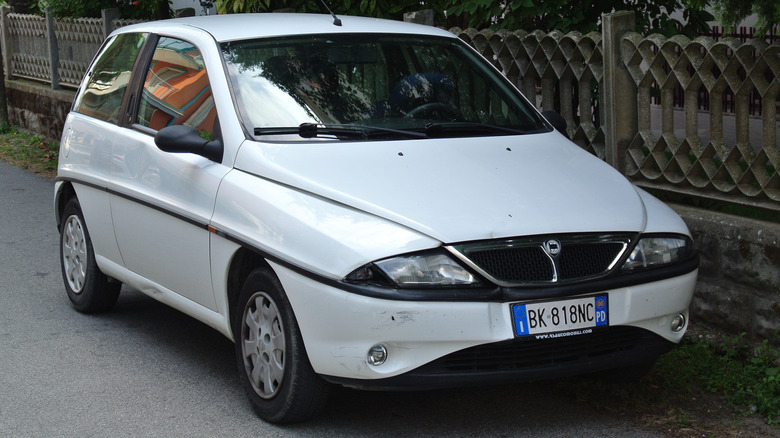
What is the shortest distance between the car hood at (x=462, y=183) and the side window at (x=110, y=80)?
5.66 feet

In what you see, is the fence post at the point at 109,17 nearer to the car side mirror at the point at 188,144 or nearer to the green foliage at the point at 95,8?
the green foliage at the point at 95,8

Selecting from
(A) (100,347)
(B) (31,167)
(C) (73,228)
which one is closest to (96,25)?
(B) (31,167)

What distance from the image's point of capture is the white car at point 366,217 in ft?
13.8

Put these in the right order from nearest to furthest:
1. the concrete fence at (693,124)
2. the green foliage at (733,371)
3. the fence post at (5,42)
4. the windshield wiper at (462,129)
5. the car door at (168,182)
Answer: the green foliage at (733,371) → the car door at (168,182) → the windshield wiper at (462,129) → the concrete fence at (693,124) → the fence post at (5,42)

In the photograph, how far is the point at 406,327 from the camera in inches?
164

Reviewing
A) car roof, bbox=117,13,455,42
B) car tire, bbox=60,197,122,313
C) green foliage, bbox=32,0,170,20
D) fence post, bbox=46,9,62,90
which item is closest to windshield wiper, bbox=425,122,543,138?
car roof, bbox=117,13,455,42

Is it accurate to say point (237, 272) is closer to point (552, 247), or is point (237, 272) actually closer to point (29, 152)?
point (552, 247)

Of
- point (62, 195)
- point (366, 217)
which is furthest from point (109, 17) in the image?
point (366, 217)

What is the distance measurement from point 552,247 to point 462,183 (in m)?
0.55

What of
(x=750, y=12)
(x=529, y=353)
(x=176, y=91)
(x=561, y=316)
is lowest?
(x=529, y=353)

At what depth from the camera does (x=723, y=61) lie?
5.91 meters

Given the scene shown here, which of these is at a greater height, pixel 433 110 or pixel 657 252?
pixel 433 110

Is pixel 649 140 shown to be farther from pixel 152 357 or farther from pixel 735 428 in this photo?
pixel 152 357

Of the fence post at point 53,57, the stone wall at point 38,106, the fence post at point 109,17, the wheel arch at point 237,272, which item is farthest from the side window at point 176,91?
the fence post at point 53,57
